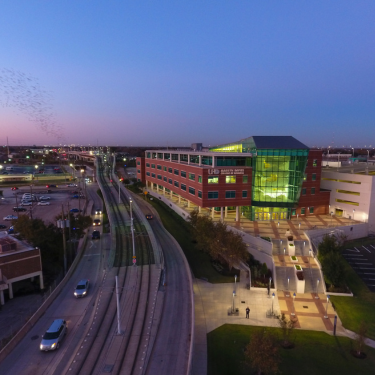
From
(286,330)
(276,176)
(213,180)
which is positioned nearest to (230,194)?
(213,180)

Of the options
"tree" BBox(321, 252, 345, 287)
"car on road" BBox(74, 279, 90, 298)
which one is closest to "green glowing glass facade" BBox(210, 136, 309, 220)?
"tree" BBox(321, 252, 345, 287)

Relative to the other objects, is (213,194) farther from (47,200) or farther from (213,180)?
(47,200)

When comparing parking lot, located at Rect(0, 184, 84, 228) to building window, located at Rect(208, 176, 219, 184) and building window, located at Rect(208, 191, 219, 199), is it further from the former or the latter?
building window, located at Rect(208, 176, 219, 184)

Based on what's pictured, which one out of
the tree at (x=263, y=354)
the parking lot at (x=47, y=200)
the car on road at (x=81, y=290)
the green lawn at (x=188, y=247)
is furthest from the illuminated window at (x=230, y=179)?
the tree at (x=263, y=354)

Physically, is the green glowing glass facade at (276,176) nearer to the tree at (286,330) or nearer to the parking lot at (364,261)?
the parking lot at (364,261)

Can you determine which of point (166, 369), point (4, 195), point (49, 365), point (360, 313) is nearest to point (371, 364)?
point (360, 313)

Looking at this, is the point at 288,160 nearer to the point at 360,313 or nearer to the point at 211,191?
the point at 211,191
